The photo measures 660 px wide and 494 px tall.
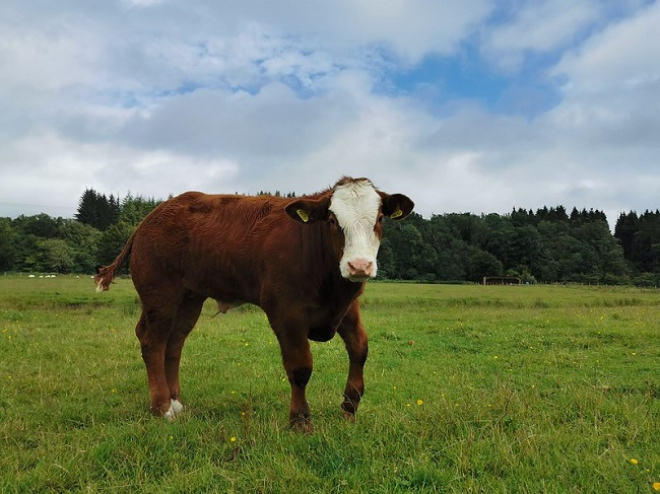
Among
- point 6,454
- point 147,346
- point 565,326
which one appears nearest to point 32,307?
point 147,346

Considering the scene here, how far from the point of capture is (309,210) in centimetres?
523

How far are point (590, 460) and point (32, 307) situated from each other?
997 inches

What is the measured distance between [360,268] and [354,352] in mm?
1746

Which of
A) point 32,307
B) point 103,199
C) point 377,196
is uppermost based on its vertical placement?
point 103,199

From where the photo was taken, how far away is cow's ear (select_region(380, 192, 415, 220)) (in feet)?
17.0

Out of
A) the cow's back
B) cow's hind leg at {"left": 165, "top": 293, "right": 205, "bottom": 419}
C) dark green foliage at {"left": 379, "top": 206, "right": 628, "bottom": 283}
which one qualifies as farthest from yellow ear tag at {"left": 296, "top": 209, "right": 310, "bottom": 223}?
dark green foliage at {"left": 379, "top": 206, "right": 628, "bottom": 283}

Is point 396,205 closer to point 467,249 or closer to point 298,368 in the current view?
point 298,368

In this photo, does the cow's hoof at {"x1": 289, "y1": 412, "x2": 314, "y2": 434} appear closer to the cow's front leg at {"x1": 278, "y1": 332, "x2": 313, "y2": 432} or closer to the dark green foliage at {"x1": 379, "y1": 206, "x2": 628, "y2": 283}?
the cow's front leg at {"x1": 278, "y1": 332, "x2": 313, "y2": 432}

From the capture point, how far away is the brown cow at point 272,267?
5074mm

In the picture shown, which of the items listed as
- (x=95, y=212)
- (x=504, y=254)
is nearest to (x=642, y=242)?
(x=504, y=254)

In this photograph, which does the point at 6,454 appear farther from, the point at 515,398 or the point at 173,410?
the point at 515,398

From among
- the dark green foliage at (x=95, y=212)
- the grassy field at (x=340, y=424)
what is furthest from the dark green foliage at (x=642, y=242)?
the dark green foliage at (x=95, y=212)

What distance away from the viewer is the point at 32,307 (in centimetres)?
2308

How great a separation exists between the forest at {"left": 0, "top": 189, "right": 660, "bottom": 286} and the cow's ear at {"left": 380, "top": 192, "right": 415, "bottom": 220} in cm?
8294
